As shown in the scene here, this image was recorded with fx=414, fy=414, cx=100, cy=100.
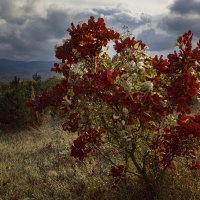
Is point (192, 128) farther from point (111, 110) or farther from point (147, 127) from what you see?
point (111, 110)

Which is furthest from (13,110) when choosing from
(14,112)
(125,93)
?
(125,93)

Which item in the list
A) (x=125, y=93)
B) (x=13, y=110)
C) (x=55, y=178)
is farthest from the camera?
(x=13, y=110)

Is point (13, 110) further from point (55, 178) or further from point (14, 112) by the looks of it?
point (55, 178)

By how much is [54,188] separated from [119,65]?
355 centimetres

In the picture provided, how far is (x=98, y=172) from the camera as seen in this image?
28.7ft

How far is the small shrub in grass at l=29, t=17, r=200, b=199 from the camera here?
16.8 feet

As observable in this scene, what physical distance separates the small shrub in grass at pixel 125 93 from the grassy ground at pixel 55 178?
0.51 metres

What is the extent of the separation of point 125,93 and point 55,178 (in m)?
4.49

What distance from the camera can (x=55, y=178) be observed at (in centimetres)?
903

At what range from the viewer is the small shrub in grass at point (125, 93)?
201 inches

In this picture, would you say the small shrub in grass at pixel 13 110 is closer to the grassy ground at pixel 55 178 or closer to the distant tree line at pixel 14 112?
the distant tree line at pixel 14 112

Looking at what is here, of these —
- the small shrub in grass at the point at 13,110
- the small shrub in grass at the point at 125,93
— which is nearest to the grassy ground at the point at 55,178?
the small shrub in grass at the point at 125,93

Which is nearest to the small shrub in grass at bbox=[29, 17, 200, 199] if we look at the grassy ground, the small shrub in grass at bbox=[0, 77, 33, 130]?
the grassy ground

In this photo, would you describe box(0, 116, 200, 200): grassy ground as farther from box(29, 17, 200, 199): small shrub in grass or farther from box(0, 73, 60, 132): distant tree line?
box(0, 73, 60, 132): distant tree line
